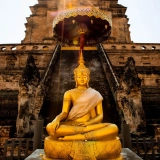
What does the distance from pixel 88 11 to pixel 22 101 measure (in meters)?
3.87

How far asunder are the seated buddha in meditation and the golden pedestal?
0.29 feet

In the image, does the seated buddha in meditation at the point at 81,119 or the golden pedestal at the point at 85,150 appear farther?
the seated buddha in meditation at the point at 81,119

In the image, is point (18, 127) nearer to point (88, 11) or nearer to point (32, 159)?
point (32, 159)

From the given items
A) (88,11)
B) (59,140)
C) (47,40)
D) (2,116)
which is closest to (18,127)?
(2,116)

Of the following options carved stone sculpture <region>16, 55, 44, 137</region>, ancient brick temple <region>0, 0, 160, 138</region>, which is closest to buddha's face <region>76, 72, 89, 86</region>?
carved stone sculpture <region>16, 55, 44, 137</region>

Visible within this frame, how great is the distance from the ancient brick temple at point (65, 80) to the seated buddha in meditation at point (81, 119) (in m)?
3.02

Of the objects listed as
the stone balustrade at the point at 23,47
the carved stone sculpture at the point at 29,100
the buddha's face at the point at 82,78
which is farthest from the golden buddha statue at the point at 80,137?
the stone balustrade at the point at 23,47

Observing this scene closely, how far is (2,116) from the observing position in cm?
793

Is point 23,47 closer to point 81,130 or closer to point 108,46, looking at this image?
point 108,46

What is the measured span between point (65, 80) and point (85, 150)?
Answer: 6756 mm

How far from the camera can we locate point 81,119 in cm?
379

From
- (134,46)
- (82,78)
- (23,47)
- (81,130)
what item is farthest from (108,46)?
(81,130)

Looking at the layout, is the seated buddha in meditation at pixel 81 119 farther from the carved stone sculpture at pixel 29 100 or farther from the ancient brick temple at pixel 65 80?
the ancient brick temple at pixel 65 80

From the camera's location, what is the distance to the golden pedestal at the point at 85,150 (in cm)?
315
